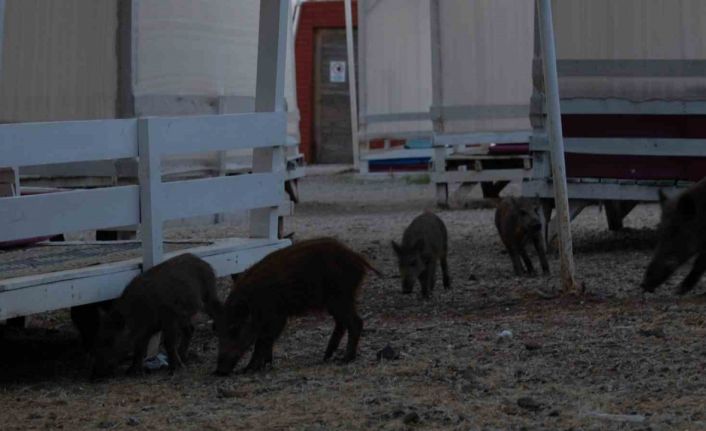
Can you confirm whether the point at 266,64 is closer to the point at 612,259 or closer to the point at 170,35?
the point at 170,35

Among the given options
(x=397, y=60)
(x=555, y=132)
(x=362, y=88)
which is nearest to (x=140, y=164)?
(x=555, y=132)

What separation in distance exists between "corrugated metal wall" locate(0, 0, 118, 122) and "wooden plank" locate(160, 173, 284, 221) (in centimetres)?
271

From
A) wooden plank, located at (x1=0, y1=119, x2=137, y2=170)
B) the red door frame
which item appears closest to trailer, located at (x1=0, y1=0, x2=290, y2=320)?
wooden plank, located at (x1=0, y1=119, x2=137, y2=170)

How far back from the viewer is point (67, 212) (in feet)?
24.8

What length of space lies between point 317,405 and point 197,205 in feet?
8.13

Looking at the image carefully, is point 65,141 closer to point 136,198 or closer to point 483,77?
point 136,198

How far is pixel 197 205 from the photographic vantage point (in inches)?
336

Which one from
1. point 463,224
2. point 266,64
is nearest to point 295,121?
point 463,224

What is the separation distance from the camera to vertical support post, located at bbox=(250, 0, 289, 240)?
9320mm

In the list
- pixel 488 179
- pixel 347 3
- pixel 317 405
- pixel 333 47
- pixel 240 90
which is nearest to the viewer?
pixel 317 405

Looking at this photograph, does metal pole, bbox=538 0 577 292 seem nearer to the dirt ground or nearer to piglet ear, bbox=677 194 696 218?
the dirt ground

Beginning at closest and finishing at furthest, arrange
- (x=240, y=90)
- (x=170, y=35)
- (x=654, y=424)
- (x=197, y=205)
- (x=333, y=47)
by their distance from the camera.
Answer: (x=654, y=424) < (x=197, y=205) < (x=170, y=35) < (x=240, y=90) < (x=333, y=47)

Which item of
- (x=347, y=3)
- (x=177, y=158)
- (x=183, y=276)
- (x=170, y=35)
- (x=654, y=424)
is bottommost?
(x=654, y=424)

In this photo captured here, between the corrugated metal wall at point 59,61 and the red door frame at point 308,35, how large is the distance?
18.4 meters
